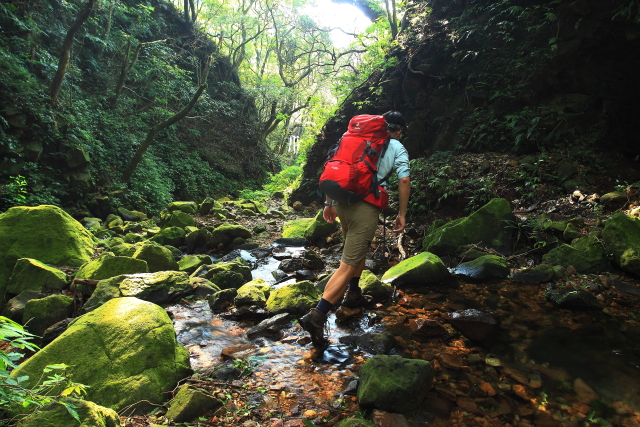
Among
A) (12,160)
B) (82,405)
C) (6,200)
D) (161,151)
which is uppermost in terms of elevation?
(161,151)

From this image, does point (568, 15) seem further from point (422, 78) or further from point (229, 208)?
point (229, 208)

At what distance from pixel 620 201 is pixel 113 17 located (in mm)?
21437

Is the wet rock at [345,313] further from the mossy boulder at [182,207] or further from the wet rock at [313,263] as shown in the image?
the mossy boulder at [182,207]

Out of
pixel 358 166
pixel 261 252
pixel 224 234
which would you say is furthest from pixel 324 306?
pixel 224 234

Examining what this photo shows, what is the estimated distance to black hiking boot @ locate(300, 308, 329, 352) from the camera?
326 centimetres

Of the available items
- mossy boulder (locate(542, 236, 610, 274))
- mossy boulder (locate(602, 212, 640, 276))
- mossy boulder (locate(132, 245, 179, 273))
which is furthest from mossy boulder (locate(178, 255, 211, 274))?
mossy boulder (locate(602, 212, 640, 276))

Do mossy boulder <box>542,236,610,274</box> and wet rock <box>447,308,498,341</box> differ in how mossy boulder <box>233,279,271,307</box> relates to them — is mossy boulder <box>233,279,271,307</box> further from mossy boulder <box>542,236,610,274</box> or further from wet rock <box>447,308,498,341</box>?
mossy boulder <box>542,236,610,274</box>

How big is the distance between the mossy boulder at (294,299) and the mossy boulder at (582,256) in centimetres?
414

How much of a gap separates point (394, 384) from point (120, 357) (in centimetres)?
209

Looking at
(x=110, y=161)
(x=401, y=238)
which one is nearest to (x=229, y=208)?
(x=110, y=161)

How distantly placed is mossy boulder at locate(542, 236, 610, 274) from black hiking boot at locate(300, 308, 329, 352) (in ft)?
14.7

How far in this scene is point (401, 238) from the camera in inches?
300

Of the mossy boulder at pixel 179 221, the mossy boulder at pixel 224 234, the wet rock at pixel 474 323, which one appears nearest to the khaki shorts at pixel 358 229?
the wet rock at pixel 474 323

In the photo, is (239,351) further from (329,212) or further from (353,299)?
(329,212)
